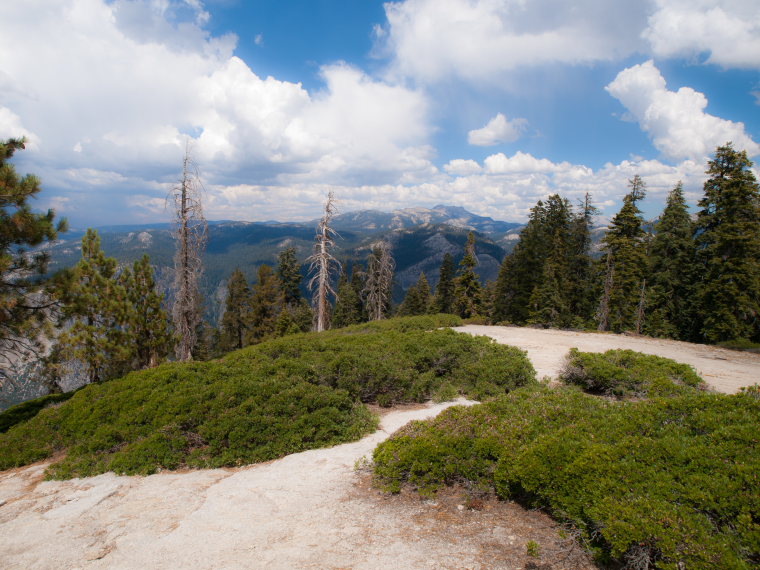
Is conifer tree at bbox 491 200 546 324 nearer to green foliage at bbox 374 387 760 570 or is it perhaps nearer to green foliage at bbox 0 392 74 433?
green foliage at bbox 374 387 760 570

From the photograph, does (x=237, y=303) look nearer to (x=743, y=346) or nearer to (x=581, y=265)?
(x=581, y=265)

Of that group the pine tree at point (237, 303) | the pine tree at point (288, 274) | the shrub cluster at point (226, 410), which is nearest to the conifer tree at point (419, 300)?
the pine tree at point (288, 274)

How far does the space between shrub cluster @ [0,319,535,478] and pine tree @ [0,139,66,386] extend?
2.19 metres

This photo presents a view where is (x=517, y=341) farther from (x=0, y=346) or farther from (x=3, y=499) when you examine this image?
(x=0, y=346)

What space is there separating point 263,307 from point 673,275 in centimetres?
3564

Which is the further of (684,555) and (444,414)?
(444,414)

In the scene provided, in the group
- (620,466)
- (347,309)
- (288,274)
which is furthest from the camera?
(347,309)

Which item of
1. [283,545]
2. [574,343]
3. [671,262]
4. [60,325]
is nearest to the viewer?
[283,545]

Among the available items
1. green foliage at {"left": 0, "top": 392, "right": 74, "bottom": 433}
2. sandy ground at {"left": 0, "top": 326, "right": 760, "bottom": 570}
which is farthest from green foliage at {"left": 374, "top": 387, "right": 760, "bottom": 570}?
green foliage at {"left": 0, "top": 392, "right": 74, "bottom": 433}

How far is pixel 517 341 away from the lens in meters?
17.1

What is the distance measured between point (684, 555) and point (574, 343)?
1494 cm

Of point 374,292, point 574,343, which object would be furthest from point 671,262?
point 374,292

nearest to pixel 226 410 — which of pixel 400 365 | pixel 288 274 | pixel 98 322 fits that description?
pixel 400 365

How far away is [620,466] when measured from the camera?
4262 millimetres
